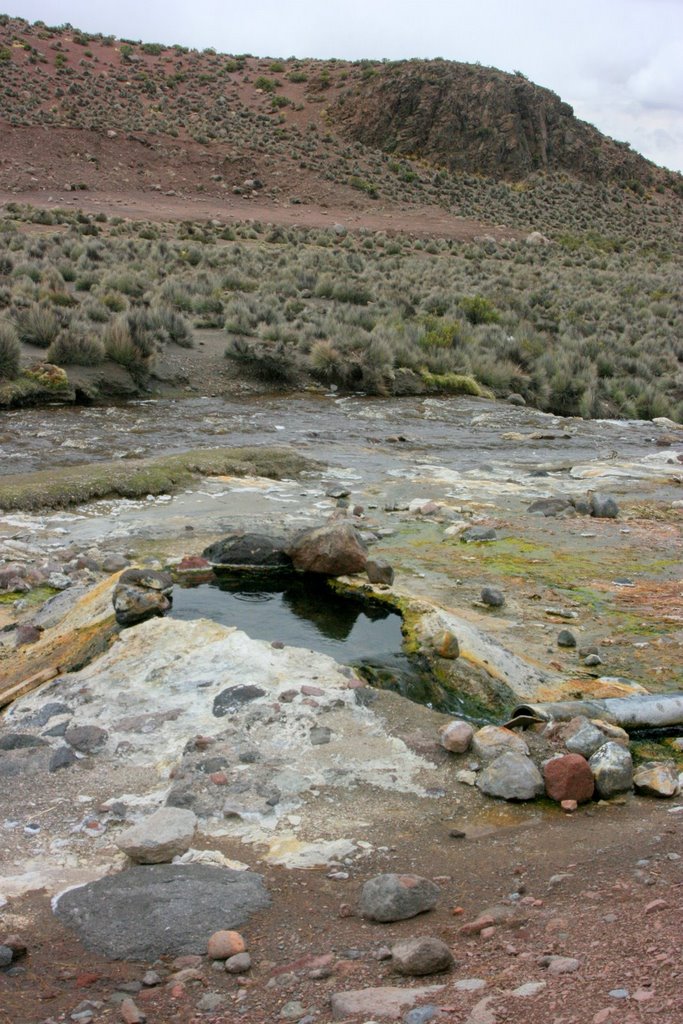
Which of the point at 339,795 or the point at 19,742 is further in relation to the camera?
the point at 19,742

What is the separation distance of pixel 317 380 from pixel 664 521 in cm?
937

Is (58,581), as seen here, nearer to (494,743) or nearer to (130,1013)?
(494,743)

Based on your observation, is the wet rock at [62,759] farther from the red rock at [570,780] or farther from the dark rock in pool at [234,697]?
the red rock at [570,780]

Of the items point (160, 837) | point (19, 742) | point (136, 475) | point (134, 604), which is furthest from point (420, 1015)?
point (136, 475)

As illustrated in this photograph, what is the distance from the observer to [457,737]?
4.16 meters

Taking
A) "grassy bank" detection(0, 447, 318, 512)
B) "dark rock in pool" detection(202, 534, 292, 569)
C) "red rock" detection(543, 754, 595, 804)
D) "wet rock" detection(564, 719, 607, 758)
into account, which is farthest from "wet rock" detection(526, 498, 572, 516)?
"red rock" detection(543, 754, 595, 804)

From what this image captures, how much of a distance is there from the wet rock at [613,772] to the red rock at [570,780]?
0.11ft

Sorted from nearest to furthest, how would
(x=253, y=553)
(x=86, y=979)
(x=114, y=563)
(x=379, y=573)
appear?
(x=86, y=979) → (x=379, y=573) → (x=253, y=553) → (x=114, y=563)

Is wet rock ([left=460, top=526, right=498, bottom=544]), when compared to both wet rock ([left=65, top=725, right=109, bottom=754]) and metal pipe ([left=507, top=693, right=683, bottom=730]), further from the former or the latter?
wet rock ([left=65, top=725, right=109, bottom=754])

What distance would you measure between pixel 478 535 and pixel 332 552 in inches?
80.3

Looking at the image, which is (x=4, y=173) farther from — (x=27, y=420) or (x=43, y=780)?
(x=43, y=780)

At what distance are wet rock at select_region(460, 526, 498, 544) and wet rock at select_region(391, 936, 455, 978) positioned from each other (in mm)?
5311

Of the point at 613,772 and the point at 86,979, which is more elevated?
the point at 613,772

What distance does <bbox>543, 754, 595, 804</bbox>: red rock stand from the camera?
154 inches
